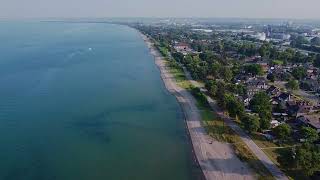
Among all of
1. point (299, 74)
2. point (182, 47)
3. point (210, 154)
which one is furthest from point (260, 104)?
point (182, 47)


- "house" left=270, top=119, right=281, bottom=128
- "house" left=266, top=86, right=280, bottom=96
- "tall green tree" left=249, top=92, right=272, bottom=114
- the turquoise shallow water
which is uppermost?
"tall green tree" left=249, top=92, right=272, bottom=114

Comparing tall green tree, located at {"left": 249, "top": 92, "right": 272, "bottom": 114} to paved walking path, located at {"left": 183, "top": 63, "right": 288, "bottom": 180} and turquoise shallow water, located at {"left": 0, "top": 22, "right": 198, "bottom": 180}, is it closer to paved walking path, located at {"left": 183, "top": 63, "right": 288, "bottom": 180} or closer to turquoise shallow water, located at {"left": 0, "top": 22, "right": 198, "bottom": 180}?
paved walking path, located at {"left": 183, "top": 63, "right": 288, "bottom": 180}

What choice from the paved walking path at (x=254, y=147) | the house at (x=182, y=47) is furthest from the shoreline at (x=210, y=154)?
the house at (x=182, y=47)

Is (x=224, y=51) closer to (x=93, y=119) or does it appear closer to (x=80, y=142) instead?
(x=93, y=119)

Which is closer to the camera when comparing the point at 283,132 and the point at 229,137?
the point at 283,132

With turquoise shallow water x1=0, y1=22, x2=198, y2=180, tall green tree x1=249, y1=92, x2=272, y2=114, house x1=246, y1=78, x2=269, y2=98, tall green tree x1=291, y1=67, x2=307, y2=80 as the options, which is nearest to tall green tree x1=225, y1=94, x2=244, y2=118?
tall green tree x1=249, y1=92, x2=272, y2=114

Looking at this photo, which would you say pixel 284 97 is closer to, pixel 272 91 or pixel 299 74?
pixel 272 91

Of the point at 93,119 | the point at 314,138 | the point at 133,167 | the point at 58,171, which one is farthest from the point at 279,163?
the point at 93,119

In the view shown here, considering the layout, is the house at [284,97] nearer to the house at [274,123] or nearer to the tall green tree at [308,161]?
the house at [274,123]
